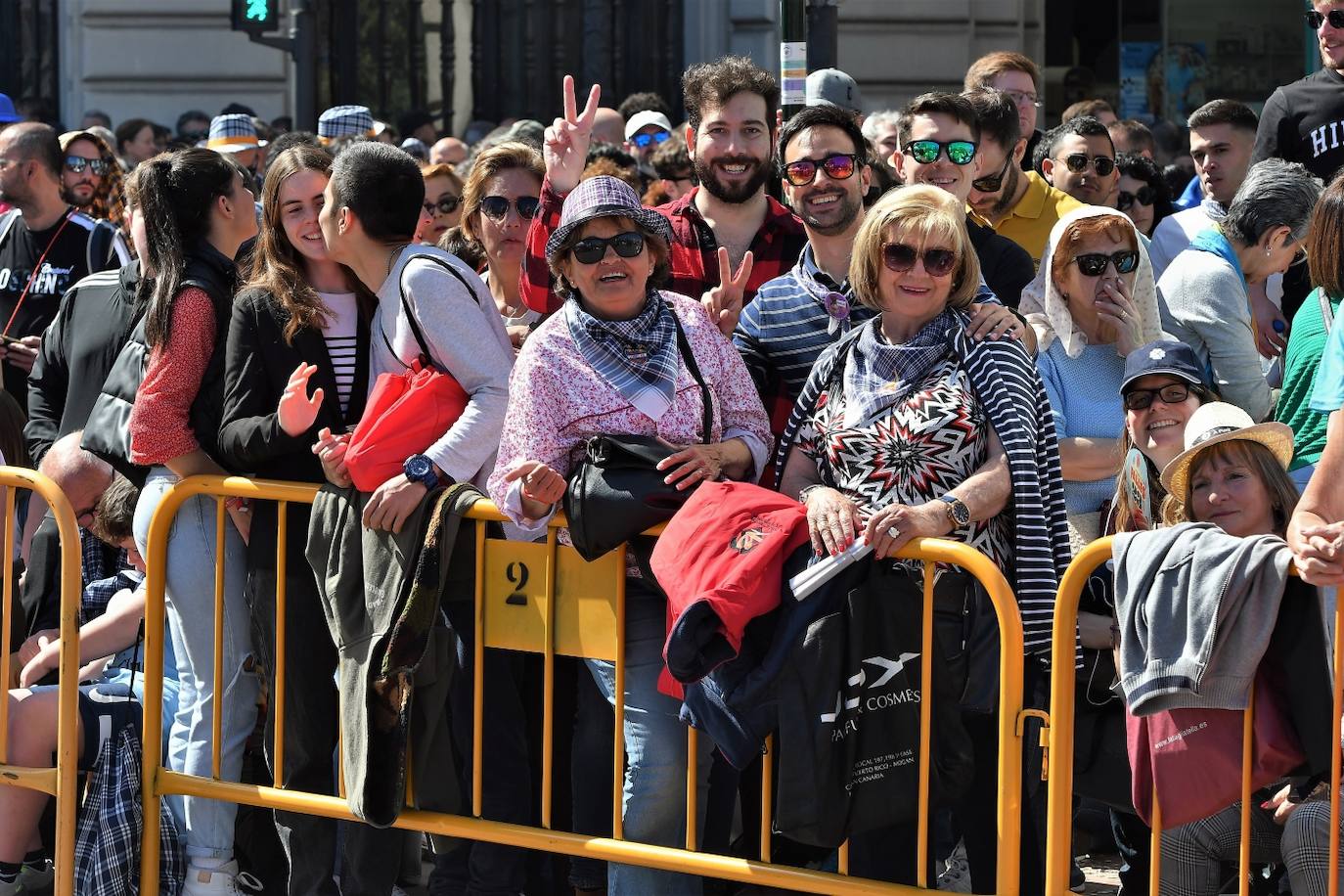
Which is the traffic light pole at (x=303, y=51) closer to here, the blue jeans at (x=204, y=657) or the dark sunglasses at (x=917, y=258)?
the blue jeans at (x=204, y=657)

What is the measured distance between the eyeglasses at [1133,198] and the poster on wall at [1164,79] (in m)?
11.0

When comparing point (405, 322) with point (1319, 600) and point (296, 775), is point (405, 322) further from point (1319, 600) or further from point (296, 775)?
point (1319, 600)

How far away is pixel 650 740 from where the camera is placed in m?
4.70

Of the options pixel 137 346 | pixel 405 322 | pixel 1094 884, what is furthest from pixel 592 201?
pixel 1094 884

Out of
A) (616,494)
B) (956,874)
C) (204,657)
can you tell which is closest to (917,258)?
→ (616,494)

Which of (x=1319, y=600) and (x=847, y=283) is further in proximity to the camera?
(x=847, y=283)

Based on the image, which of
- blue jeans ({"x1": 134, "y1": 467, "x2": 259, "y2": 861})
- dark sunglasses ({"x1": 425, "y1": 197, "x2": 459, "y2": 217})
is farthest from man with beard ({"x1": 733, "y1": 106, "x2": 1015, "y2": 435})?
dark sunglasses ({"x1": 425, "y1": 197, "x2": 459, "y2": 217})

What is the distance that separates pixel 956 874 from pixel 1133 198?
398cm

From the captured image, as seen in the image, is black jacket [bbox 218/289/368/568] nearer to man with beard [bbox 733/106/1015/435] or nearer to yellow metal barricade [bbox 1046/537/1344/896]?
man with beard [bbox 733/106/1015/435]

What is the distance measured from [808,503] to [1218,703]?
1.03 m

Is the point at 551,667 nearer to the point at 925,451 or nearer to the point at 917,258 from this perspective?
the point at 925,451

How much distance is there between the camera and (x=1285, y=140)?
7.32m

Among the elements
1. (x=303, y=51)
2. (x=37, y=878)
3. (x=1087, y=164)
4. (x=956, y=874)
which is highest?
(x=303, y=51)

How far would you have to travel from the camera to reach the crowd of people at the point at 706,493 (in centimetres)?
437
